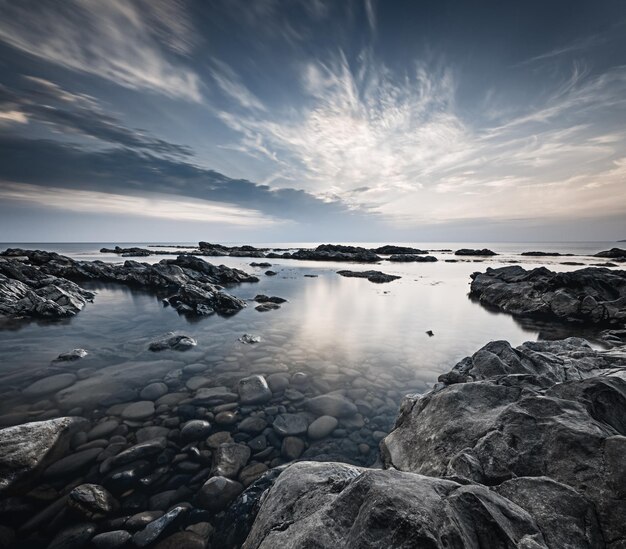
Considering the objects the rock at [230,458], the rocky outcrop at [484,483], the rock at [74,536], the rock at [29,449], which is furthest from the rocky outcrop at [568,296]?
the rock at [29,449]

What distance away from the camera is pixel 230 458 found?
5344 mm

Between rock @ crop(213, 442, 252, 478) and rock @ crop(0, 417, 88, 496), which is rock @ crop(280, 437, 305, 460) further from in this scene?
rock @ crop(0, 417, 88, 496)

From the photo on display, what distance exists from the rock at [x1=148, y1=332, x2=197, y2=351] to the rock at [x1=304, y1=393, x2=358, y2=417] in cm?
635

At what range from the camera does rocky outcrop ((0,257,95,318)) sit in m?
15.9

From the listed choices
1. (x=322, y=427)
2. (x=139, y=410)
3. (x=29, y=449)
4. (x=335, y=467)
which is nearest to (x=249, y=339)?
(x=139, y=410)

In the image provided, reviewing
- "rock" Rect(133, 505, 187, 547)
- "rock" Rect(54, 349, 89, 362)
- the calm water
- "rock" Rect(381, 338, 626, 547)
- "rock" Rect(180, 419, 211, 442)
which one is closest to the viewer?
"rock" Rect(381, 338, 626, 547)

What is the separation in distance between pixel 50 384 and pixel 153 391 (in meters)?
3.08

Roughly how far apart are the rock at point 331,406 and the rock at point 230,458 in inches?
82.0

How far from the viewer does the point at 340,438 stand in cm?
617

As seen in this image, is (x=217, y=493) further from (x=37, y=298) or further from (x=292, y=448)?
(x=37, y=298)

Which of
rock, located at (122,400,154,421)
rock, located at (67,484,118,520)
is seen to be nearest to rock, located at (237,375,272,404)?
rock, located at (122,400,154,421)

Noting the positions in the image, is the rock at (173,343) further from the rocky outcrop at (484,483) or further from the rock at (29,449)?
the rocky outcrop at (484,483)

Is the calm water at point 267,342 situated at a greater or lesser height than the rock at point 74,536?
lesser

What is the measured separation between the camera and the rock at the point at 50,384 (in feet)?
24.6
